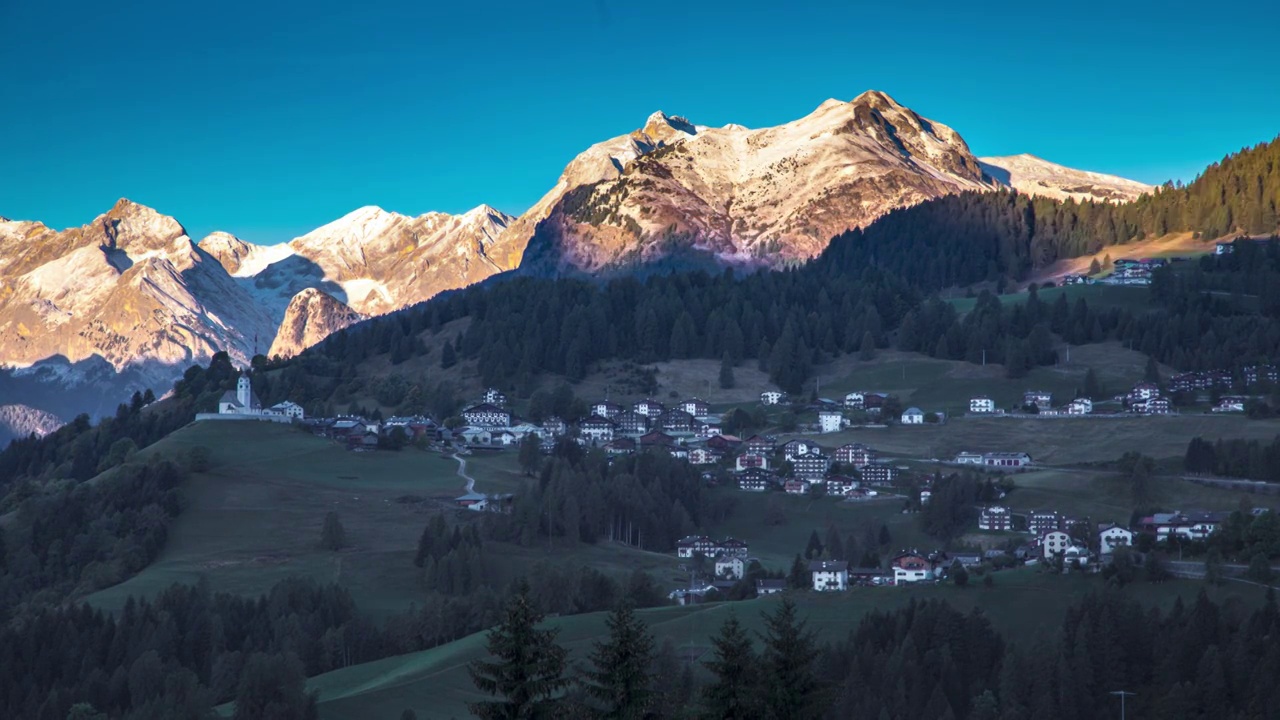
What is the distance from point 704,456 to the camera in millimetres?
146500

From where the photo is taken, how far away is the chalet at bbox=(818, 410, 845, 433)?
15588cm

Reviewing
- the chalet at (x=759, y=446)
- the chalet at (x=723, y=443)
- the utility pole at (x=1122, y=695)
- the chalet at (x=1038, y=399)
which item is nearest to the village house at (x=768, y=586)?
the utility pole at (x=1122, y=695)

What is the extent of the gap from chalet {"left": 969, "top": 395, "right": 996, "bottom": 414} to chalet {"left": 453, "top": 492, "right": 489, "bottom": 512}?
188ft

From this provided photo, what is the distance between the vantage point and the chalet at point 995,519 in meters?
113

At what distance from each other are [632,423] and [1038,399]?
44.5 metres

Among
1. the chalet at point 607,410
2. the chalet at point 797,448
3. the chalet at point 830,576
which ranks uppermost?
the chalet at point 607,410

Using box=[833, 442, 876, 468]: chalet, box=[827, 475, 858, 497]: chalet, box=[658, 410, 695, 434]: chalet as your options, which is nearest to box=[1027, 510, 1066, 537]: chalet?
box=[827, 475, 858, 497]: chalet

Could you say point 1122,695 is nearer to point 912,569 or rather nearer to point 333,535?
point 912,569

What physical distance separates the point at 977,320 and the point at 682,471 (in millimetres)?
69659

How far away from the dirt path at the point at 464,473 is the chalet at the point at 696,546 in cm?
2203

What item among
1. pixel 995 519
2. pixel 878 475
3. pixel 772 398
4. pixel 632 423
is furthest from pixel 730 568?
pixel 772 398

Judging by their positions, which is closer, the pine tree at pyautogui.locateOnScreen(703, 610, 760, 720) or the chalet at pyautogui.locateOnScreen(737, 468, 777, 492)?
the pine tree at pyautogui.locateOnScreen(703, 610, 760, 720)

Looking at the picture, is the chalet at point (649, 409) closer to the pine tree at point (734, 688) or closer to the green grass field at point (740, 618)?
the green grass field at point (740, 618)

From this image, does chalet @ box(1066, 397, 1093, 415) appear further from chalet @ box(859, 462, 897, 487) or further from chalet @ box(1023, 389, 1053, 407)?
chalet @ box(859, 462, 897, 487)
